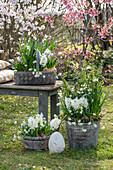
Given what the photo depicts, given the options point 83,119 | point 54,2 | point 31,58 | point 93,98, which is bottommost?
point 83,119

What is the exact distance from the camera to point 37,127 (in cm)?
287

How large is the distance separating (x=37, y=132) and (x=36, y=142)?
126mm

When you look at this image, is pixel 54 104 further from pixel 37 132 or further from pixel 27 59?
pixel 27 59

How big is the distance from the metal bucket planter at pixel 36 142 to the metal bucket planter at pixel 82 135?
11.3 inches

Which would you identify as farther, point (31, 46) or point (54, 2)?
point (54, 2)

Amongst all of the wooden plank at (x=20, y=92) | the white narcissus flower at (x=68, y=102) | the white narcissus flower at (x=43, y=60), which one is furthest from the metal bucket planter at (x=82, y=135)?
the white narcissus flower at (x=43, y=60)

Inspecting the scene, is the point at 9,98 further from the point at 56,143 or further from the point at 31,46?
the point at 56,143

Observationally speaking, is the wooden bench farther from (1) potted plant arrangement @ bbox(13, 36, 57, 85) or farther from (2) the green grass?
(2) the green grass

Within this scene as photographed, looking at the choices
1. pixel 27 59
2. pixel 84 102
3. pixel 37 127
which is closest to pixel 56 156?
pixel 37 127

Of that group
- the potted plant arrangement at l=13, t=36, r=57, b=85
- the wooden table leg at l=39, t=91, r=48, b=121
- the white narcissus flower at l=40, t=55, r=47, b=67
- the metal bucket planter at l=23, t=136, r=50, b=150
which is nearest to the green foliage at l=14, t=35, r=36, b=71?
the potted plant arrangement at l=13, t=36, r=57, b=85

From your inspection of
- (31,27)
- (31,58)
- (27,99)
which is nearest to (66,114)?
(31,58)

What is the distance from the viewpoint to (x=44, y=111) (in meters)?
3.03

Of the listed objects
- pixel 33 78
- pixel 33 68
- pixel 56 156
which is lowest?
pixel 56 156

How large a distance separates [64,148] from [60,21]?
6135 mm
